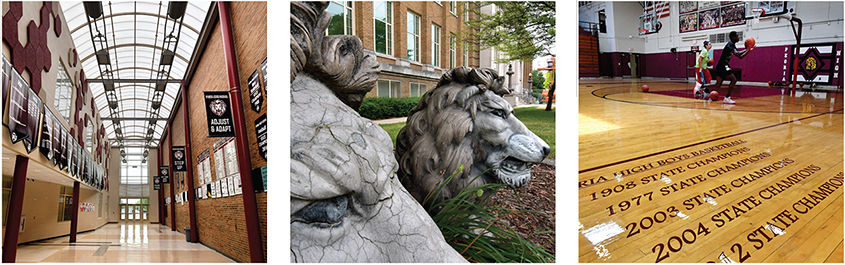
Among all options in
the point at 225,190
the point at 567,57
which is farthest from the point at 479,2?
the point at 225,190

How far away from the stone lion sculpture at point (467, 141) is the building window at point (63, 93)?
6.80 meters

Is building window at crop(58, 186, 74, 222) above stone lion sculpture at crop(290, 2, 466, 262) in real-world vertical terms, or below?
below

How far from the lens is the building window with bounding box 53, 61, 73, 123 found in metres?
5.98

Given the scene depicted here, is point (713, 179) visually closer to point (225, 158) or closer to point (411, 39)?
point (411, 39)

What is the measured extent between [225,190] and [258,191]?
71.0 inches

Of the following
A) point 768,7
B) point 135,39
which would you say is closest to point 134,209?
point 135,39

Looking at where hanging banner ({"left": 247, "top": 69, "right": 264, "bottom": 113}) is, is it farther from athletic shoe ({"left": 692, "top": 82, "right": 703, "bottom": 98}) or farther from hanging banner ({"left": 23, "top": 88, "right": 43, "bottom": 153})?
athletic shoe ({"left": 692, "top": 82, "right": 703, "bottom": 98})

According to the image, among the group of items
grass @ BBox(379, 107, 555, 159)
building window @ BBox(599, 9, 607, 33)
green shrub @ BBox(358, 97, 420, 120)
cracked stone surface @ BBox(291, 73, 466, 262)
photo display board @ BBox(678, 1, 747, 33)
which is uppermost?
photo display board @ BBox(678, 1, 747, 33)

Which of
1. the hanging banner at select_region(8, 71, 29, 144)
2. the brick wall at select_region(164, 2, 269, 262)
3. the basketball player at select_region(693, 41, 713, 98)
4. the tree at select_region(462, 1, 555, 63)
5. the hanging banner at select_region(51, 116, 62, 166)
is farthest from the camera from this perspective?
the hanging banner at select_region(51, 116, 62, 166)

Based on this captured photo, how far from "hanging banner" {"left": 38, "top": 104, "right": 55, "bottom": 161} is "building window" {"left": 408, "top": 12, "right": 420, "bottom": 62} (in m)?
5.47

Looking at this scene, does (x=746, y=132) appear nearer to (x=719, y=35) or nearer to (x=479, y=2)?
(x=719, y=35)

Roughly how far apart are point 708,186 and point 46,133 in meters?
7.04

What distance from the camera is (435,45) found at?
181 cm

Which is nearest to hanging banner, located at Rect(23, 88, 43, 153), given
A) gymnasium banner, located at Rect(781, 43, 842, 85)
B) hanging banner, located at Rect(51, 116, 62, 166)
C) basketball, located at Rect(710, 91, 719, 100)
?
hanging banner, located at Rect(51, 116, 62, 166)
